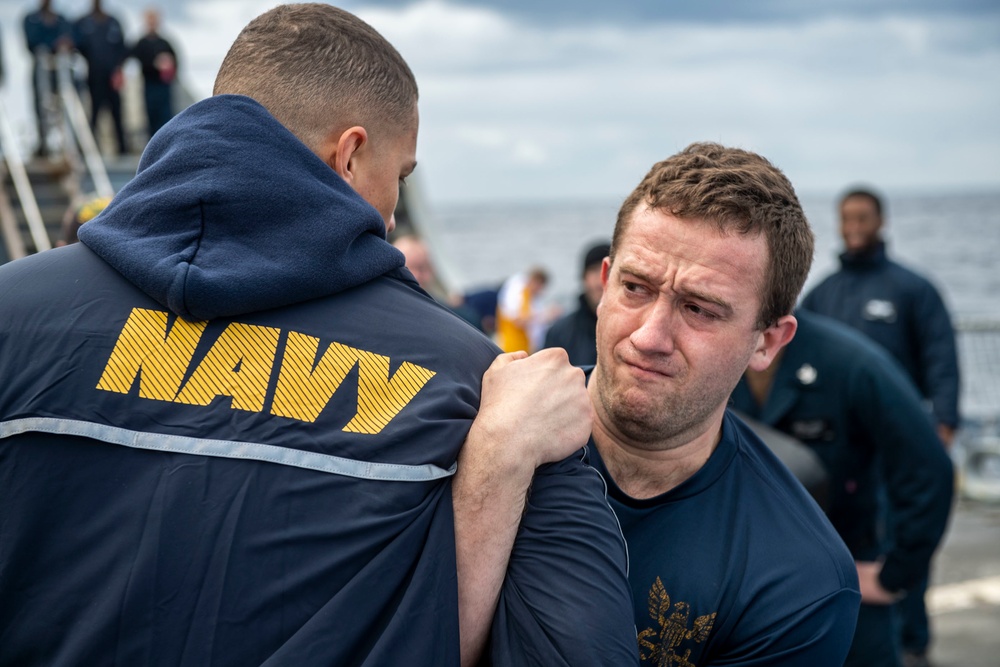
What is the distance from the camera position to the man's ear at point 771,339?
276cm

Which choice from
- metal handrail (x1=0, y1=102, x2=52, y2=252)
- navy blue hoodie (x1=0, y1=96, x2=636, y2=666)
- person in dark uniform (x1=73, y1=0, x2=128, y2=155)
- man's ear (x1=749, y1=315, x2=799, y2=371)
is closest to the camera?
navy blue hoodie (x1=0, y1=96, x2=636, y2=666)

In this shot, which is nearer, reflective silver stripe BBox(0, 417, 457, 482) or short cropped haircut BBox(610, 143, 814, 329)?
reflective silver stripe BBox(0, 417, 457, 482)

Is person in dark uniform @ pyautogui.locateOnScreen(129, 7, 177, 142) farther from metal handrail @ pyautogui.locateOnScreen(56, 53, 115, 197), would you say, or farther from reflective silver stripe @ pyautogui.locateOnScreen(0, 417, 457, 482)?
reflective silver stripe @ pyautogui.locateOnScreen(0, 417, 457, 482)

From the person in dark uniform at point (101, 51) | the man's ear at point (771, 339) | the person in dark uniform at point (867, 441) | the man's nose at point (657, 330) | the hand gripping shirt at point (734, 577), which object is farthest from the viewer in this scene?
the person in dark uniform at point (101, 51)

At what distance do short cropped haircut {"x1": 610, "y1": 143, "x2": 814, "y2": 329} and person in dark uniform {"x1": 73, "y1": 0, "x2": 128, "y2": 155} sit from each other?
12847 mm

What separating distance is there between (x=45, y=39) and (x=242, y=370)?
523 inches

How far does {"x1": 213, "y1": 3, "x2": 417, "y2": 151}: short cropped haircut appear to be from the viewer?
1.98 m

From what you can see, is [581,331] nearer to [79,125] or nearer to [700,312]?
[700,312]

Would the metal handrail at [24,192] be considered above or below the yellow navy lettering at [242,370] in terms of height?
below

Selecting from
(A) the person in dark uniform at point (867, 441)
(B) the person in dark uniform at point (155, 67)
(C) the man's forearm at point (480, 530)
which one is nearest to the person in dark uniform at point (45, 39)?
(B) the person in dark uniform at point (155, 67)

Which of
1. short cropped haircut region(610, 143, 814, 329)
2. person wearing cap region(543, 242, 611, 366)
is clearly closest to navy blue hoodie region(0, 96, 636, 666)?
short cropped haircut region(610, 143, 814, 329)

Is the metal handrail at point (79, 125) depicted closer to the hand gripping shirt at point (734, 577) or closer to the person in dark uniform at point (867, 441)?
the person in dark uniform at point (867, 441)

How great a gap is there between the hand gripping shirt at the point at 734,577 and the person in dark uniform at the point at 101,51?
1319cm

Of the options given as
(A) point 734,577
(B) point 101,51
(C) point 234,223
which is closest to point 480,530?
(C) point 234,223
